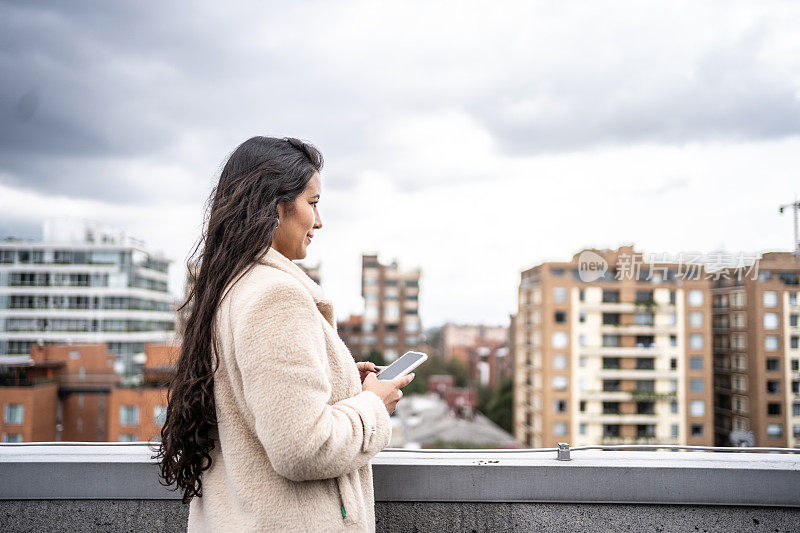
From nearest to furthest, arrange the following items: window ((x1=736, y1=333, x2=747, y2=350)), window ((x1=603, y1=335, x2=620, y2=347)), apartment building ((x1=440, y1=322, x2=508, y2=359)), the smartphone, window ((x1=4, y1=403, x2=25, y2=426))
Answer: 1. the smartphone
2. window ((x1=4, y1=403, x2=25, y2=426))
3. window ((x1=736, y1=333, x2=747, y2=350))
4. window ((x1=603, y1=335, x2=620, y2=347))
5. apartment building ((x1=440, y1=322, x2=508, y2=359))

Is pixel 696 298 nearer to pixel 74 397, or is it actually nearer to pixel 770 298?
pixel 770 298

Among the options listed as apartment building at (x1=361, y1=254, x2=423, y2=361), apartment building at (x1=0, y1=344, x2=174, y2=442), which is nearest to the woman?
apartment building at (x1=0, y1=344, x2=174, y2=442)

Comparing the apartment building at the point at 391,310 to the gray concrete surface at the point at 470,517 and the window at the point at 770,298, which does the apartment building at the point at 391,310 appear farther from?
the gray concrete surface at the point at 470,517

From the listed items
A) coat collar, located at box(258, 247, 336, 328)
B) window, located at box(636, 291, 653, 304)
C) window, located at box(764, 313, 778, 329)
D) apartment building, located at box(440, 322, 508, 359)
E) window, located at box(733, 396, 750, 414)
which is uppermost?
window, located at box(636, 291, 653, 304)

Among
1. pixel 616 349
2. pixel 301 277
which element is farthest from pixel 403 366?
pixel 616 349

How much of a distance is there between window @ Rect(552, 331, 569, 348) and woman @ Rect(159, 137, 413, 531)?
353 cm

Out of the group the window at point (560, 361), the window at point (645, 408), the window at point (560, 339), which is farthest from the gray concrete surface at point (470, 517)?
the window at point (560, 361)

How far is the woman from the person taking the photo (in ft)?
2.46

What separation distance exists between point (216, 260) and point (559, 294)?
10.1 ft

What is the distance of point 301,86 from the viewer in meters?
2.62

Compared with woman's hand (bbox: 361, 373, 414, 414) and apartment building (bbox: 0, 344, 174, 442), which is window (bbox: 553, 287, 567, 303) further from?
woman's hand (bbox: 361, 373, 414, 414)

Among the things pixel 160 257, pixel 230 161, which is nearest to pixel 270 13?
pixel 160 257

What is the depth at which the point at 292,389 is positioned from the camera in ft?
2.42

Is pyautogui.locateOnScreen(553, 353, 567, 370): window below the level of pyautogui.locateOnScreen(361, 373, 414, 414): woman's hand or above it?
below
